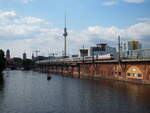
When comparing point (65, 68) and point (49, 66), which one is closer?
point (65, 68)

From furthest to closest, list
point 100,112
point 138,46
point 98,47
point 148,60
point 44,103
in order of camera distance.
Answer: point 98,47
point 138,46
point 148,60
point 44,103
point 100,112

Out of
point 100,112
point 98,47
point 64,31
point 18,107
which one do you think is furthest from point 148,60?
point 64,31

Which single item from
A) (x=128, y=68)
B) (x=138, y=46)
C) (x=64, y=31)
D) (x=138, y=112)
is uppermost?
(x=64, y=31)

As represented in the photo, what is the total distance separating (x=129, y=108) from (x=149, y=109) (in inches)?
109

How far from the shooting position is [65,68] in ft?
451

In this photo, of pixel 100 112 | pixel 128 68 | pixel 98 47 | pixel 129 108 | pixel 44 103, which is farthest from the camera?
pixel 98 47

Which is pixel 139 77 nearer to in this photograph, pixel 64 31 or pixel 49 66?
pixel 49 66

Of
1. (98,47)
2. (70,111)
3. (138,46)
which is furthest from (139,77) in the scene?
(98,47)

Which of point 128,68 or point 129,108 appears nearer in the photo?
point 129,108

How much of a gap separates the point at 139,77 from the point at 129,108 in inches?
1328

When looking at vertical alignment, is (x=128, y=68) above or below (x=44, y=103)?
above

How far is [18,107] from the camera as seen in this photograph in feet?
112

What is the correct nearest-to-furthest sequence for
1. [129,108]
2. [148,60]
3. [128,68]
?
1. [129,108]
2. [148,60]
3. [128,68]

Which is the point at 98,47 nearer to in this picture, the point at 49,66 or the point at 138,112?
the point at 49,66
